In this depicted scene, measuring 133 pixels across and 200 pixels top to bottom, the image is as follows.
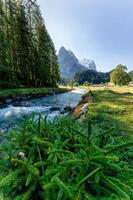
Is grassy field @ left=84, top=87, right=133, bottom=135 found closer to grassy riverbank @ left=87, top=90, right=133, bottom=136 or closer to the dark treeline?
grassy riverbank @ left=87, top=90, right=133, bottom=136

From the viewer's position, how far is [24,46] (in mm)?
54250

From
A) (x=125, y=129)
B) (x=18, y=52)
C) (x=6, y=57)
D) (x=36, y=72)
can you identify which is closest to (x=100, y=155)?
(x=125, y=129)

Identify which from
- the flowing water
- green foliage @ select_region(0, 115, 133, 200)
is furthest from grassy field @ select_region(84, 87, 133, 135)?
the flowing water

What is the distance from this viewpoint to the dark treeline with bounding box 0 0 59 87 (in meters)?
47.5

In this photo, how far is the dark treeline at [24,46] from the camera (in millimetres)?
47456

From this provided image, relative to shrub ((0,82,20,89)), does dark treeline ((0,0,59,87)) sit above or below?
above

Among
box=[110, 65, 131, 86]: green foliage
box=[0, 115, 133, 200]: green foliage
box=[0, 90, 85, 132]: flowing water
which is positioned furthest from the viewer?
box=[110, 65, 131, 86]: green foliage

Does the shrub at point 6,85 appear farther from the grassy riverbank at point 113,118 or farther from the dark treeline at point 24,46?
the grassy riverbank at point 113,118

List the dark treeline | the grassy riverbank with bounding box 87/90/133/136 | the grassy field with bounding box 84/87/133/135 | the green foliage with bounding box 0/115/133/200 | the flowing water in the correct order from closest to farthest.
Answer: the green foliage with bounding box 0/115/133/200 → the grassy riverbank with bounding box 87/90/133/136 → the grassy field with bounding box 84/87/133/135 → the flowing water → the dark treeline

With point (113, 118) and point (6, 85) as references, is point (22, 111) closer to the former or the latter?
point (113, 118)

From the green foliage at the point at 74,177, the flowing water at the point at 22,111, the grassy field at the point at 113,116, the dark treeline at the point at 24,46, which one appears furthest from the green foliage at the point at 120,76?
the green foliage at the point at 74,177

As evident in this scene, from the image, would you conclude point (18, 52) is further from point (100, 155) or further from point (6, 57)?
point (100, 155)

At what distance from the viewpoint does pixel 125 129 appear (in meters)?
8.45

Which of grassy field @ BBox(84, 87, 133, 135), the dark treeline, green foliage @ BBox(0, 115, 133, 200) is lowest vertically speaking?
grassy field @ BBox(84, 87, 133, 135)
